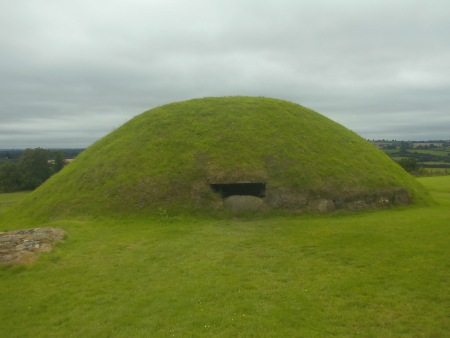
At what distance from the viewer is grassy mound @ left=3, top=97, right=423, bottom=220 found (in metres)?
18.3

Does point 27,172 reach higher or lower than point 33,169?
lower

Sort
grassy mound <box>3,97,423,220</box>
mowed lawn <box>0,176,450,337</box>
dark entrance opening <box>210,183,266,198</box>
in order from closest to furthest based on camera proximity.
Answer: mowed lawn <box>0,176,450,337</box>
grassy mound <box>3,97,423,220</box>
dark entrance opening <box>210,183,266,198</box>

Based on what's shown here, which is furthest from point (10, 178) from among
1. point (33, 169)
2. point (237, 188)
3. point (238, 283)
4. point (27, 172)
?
point (238, 283)

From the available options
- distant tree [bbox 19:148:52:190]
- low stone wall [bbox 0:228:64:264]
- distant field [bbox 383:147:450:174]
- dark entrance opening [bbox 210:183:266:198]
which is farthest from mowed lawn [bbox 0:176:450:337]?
distant field [bbox 383:147:450:174]

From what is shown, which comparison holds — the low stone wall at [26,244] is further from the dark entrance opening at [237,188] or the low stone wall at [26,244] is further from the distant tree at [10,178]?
the distant tree at [10,178]

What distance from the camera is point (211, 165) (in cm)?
1931

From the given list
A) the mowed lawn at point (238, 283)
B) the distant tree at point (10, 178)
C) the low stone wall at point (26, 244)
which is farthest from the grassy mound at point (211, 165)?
the distant tree at point (10, 178)

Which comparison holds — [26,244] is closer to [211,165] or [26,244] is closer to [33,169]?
[211,165]

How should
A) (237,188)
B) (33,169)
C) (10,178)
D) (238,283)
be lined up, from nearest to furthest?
(238,283) → (237,188) → (10,178) → (33,169)

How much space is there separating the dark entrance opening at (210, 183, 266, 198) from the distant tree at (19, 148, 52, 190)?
54.7 meters

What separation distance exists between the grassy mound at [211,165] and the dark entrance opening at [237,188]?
24cm

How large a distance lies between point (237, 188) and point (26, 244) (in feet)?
31.2

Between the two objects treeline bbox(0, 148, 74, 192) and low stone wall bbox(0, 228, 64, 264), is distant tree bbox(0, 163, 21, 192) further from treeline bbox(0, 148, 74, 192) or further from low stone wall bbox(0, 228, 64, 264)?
low stone wall bbox(0, 228, 64, 264)

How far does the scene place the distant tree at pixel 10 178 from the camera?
6369cm
